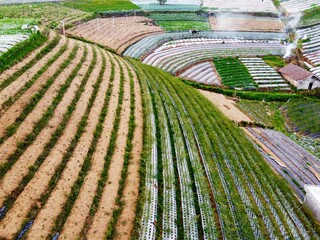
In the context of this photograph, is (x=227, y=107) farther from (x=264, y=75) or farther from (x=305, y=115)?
(x=264, y=75)

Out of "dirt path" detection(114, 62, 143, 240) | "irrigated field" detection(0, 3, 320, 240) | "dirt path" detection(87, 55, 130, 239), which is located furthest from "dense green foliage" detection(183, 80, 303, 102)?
"dirt path" detection(87, 55, 130, 239)

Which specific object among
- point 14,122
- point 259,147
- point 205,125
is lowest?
point 259,147

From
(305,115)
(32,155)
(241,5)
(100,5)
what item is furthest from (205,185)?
(241,5)

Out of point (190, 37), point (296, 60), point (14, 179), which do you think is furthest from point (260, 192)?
point (190, 37)

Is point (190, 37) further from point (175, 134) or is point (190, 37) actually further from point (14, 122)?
point (14, 122)

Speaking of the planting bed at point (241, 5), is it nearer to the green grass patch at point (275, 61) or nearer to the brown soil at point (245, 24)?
the brown soil at point (245, 24)

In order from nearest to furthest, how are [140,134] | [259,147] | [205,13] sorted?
[140,134] < [259,147] < [205,13]
